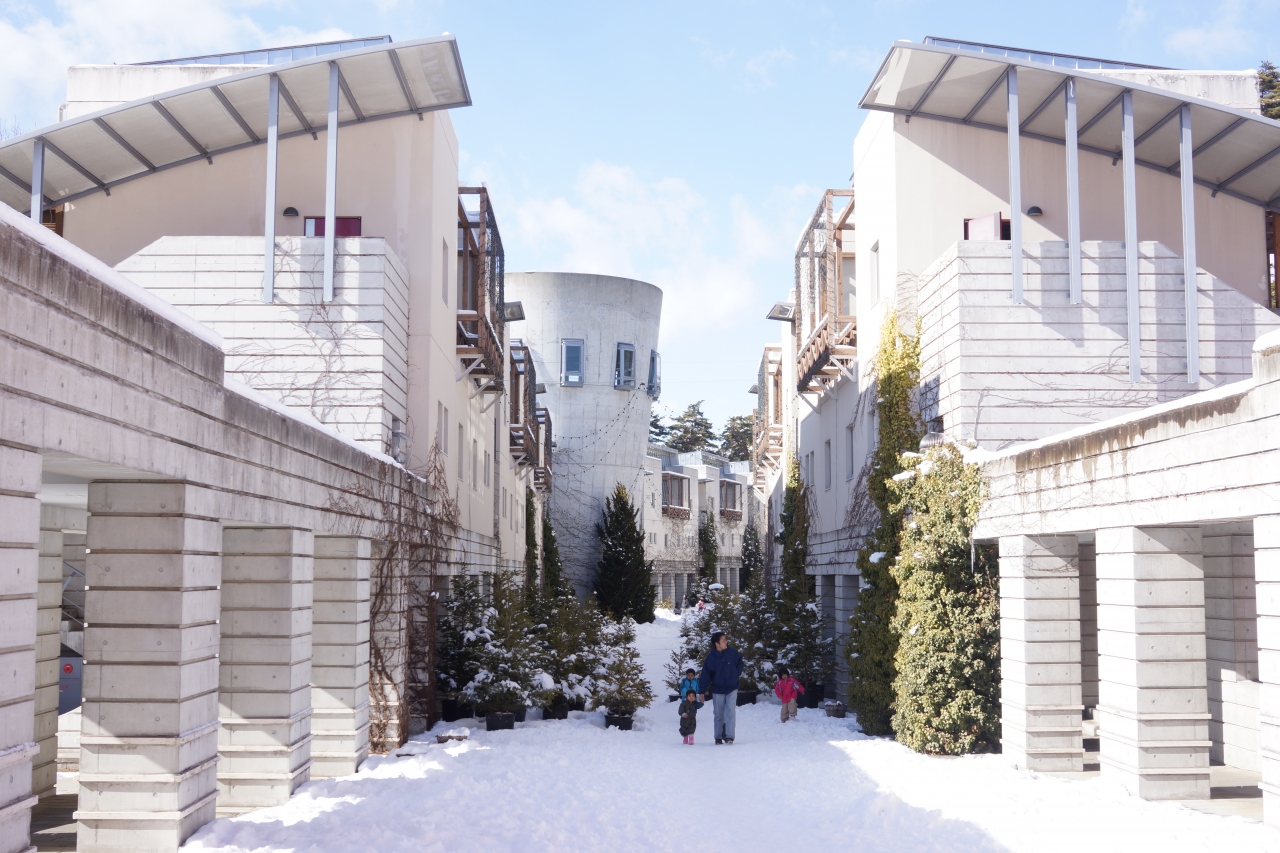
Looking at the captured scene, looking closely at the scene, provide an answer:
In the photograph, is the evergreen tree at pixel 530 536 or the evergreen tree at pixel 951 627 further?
the evergreen tree at pixel 530 536

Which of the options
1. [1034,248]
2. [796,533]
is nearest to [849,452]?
[796,533]

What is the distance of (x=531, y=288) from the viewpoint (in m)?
46.3

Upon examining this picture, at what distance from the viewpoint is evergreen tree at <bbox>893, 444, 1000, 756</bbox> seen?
1498 centimetres

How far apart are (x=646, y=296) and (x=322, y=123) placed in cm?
3019

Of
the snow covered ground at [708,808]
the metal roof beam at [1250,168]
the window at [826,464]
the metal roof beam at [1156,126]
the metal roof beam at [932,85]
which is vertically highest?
the metal roof beam at [932,85]

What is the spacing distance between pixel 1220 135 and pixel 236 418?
14762mm

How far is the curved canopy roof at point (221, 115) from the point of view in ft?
55.9

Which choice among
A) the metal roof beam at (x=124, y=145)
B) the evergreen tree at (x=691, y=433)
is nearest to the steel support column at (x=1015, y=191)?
the metal roof beam at (x=124, y=145)

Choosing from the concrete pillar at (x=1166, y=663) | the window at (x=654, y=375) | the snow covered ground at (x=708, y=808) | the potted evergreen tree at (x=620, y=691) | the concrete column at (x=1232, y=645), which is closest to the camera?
the snow covered ground at (x=708, y=808)

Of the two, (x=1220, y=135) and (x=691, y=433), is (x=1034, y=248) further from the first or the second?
(x=691, y=433)

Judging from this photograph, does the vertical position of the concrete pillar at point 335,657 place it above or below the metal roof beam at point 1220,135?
below

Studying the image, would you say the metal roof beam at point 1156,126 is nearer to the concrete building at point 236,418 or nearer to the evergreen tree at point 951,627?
the evergreen tree at point 951,627

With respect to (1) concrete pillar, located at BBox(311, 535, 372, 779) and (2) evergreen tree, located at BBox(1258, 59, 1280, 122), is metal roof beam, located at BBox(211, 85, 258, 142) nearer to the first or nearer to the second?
(1) concrete pillar, located at BBox(311, 535, 372, 779)

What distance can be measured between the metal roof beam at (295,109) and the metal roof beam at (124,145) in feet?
→ 7.99
